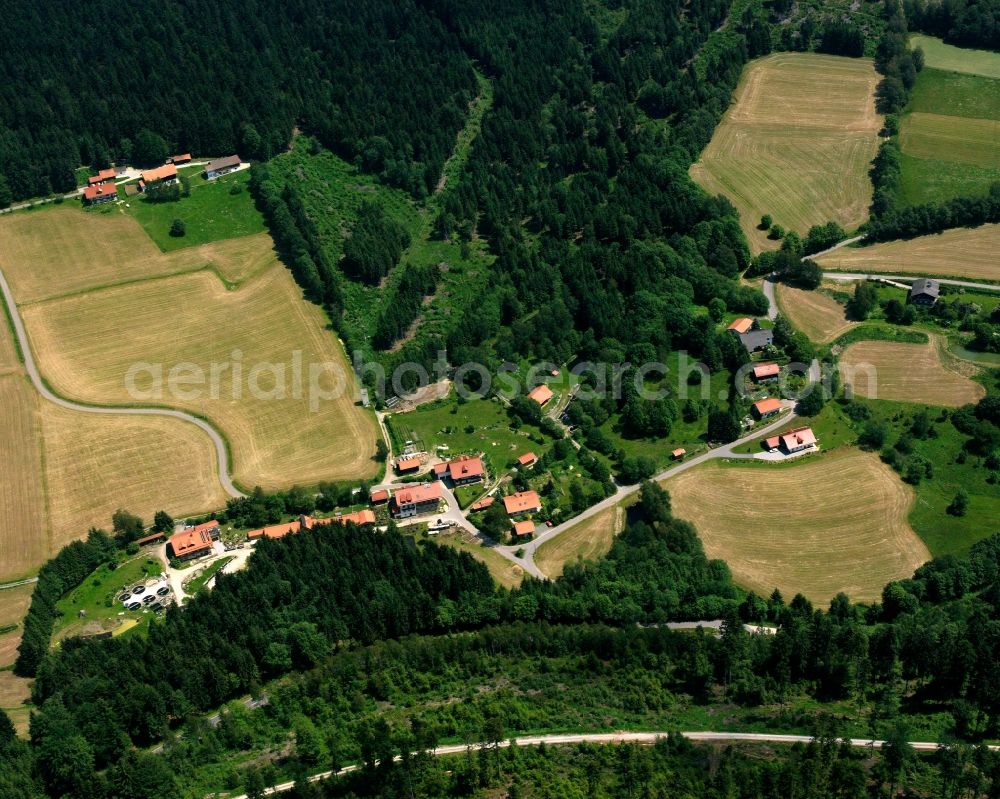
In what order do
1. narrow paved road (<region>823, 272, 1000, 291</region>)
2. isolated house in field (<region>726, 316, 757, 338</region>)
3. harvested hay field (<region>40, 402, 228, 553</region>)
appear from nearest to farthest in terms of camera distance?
harvested hay field (<region>40, 402, 228, 553</region>)
isolated house in field (<region>726, 316, 757, 338</region>)
narrow paved road (<region>823, 272, 1000, 291</region>)

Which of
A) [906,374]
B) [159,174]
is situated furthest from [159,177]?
[906,374]

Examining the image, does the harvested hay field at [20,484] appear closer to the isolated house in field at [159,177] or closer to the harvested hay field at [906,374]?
the isolated house in field at [159,177]

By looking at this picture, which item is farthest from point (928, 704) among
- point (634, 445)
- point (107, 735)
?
point (107, 735)

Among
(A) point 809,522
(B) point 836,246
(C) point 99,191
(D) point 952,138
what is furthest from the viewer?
(D) point 952,138

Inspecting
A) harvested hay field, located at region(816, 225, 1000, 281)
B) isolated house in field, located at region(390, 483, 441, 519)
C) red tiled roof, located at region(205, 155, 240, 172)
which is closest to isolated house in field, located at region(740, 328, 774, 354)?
harvested hay field, located at region(816, 225, 1000, 281)

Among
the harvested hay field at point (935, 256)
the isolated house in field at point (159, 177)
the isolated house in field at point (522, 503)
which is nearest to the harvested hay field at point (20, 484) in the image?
the isolated house in field at point (159, 177)

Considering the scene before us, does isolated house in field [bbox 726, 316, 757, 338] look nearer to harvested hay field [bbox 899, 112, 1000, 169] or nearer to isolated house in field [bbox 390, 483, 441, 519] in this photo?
isolated house in field [bbox 390, 483, 441, 519]

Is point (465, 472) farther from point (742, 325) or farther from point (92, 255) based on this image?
point (92, 255)
